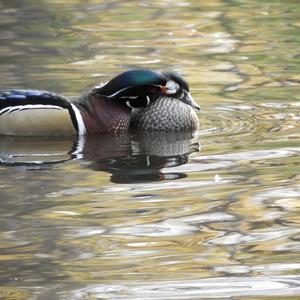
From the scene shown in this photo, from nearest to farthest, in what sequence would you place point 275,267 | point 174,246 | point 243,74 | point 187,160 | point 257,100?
1. point 275,267
2. point 174,246
3. point 187,160
4. point 257,100
5. point 243,74

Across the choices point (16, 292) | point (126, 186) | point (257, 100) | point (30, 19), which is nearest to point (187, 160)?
point (126, 186)

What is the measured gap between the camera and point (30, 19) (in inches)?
609

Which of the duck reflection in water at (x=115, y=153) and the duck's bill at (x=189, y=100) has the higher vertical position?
the duck's bill at (x=189, y=100)

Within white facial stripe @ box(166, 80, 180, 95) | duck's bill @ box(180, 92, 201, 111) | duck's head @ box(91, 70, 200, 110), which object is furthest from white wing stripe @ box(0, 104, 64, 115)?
duck's bill @ box(180, 92, 201, 111)

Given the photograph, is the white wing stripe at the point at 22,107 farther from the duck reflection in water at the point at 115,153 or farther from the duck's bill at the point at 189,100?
the duck's bill at the point at 189,100

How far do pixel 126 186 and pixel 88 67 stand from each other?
4457mm

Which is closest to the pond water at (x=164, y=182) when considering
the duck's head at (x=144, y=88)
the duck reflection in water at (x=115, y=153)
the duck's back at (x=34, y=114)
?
the duck reflection in water at (x=115, y=153)

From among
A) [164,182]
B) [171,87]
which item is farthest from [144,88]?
[164,182]

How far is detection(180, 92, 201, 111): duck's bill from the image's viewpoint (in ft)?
33.5

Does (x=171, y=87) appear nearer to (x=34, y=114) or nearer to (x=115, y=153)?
(x=34, y=114)

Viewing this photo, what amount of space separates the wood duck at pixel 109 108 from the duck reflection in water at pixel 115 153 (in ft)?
0.32

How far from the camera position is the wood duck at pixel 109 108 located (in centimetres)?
991

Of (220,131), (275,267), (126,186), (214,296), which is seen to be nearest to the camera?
(214,296)

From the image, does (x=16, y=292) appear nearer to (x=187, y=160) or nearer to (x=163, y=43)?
(x=187, y=160)
